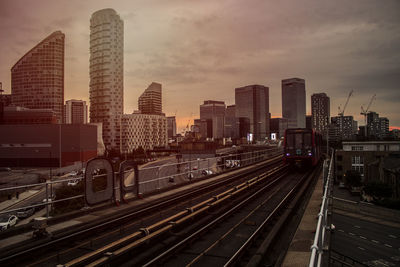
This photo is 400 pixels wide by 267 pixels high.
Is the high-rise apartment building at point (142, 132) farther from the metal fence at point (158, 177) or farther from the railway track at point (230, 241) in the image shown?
the railway track at point (230, 241)

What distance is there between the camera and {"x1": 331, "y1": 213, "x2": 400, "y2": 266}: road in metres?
25.7

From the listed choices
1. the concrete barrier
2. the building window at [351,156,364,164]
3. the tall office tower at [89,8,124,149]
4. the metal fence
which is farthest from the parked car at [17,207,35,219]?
the tall office tower at [89,8,124,149]

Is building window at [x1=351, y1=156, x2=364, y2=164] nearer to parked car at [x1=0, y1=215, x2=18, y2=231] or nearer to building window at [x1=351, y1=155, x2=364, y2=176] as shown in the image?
building window at [x1=351, y1=155, x2=364, y2=176]

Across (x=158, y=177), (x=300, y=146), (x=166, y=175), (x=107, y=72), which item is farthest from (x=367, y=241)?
(x=107, y=72)

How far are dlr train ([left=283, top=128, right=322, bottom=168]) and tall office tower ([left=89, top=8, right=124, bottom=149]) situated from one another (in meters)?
142

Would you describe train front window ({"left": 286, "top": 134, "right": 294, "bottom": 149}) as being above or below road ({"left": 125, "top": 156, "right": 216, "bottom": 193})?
above

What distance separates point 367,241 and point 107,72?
161m

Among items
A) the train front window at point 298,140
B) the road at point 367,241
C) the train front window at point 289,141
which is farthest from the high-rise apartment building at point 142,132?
the train front window at point 298,140

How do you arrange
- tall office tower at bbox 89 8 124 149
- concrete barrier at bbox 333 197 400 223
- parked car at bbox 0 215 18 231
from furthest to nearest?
1. tall office tower at bbox 89 8 124 149
2. concrete barrier at bbox 333 197 400 223
3. parked car at bbox 0 215 18 231

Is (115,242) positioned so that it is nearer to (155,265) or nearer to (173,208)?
(155,265)

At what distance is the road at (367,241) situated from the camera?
2570 cm

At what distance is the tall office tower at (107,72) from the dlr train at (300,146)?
465 feet

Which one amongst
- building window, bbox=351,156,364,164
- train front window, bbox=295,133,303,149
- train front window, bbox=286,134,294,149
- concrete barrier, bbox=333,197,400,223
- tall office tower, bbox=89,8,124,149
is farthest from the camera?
tall office tower, bbox=89,8,124,149

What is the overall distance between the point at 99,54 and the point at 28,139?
80.8 metres
